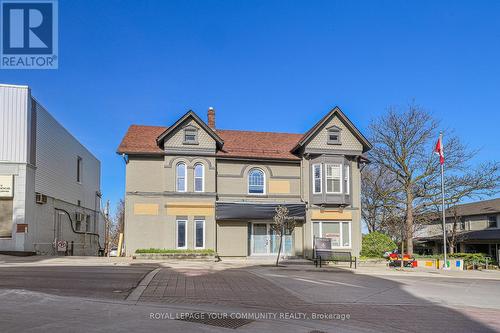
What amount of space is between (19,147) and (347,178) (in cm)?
1905

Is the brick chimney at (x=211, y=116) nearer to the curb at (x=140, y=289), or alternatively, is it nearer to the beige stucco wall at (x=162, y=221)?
the beige stucco wall at (x=162, y=221)

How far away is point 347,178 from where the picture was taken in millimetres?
29781

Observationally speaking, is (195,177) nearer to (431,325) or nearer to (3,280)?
(3,280)

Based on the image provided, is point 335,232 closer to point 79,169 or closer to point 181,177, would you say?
point 181,177

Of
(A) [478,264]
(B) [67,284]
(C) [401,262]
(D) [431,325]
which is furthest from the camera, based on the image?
(A) [478,264]

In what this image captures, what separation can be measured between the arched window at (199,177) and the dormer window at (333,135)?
25.9 feet

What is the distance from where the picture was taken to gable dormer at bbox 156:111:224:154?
28016 millimetres

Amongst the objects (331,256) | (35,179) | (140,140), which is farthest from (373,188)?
(35,179)

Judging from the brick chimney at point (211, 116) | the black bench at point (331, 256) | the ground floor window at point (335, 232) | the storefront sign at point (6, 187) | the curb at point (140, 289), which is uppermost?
the brick chimney at point (211, 116)

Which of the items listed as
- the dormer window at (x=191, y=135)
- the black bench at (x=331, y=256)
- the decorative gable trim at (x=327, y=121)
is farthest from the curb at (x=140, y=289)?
the decorative gable trim at (x=327, y=121)

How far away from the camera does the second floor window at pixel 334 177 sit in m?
29.5

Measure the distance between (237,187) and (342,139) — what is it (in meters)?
7.11

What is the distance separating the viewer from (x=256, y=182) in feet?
97.5

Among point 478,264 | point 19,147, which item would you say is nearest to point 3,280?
point 19,147
